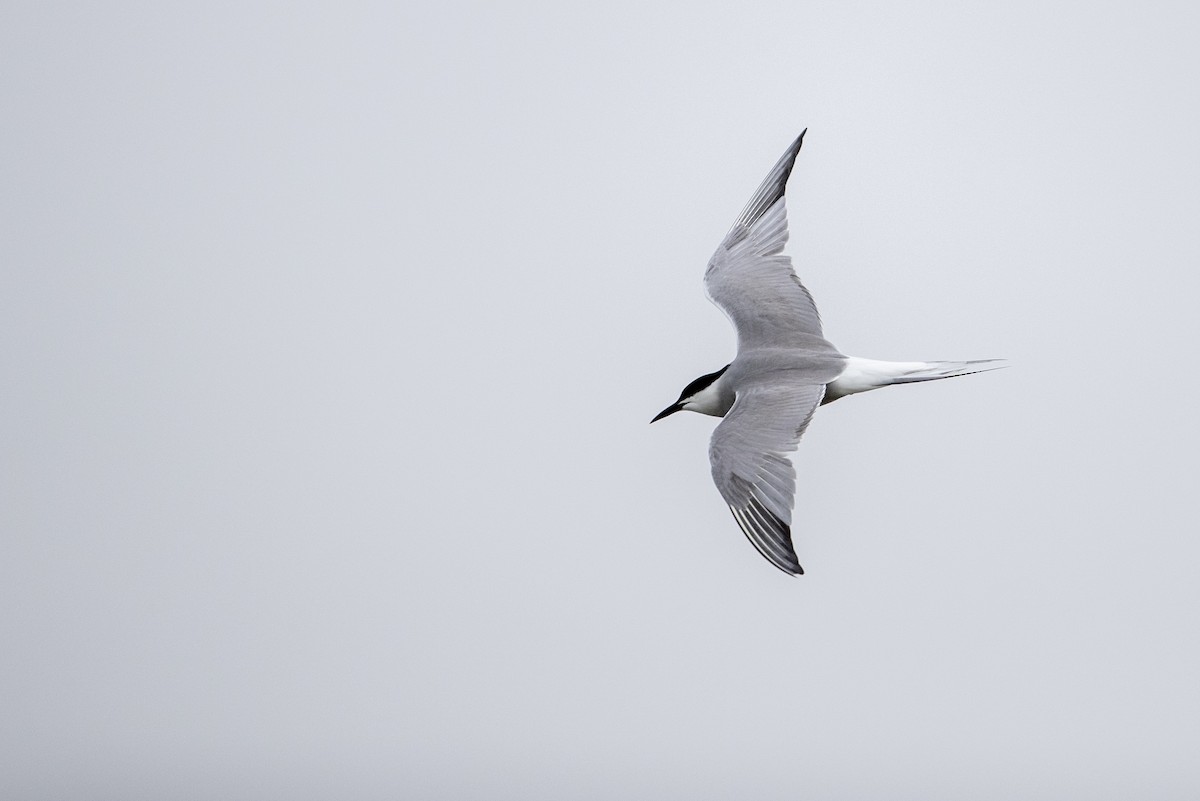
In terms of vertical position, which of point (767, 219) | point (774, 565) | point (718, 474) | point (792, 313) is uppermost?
point (767, 219)

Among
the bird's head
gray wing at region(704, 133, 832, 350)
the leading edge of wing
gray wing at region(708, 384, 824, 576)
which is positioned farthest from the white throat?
the leading edge of wing

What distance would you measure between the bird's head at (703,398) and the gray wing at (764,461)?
75 centimetres

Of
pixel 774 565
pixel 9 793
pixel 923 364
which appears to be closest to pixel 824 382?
pixel 923 364

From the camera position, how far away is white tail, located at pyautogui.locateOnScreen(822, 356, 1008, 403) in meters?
9.24

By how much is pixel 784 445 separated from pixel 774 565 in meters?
0.89

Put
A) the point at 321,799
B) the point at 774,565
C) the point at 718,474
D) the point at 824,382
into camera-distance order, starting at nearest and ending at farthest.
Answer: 1. the point at 774,565
2. the point at 718,474
3. the point at 824,382
4. the point at 321,799

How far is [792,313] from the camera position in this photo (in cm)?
996

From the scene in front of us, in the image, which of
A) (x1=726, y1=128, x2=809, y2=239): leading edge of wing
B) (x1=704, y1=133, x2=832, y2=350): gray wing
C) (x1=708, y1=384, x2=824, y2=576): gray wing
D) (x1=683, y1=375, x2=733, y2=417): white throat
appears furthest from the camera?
(x1=726, y1=128, x2=809, y2=239): leading edge of wing

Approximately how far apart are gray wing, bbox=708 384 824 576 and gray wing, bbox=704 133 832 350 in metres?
0.89

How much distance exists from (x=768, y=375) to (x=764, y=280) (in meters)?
1.10

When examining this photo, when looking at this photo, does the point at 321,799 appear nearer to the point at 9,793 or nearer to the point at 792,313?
the point at 9,793

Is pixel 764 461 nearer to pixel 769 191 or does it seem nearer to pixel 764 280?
A: pixel 764 280

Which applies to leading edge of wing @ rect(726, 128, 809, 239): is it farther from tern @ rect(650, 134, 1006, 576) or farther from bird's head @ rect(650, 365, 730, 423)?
bird's head @ rect(650, 365, 730, 423)

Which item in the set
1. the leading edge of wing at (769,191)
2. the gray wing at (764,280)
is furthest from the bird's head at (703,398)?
the leading edge of wing at (769,191)
